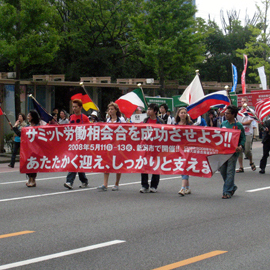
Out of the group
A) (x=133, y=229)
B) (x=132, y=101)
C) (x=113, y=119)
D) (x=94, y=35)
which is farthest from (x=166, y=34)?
(x=133, y=229)

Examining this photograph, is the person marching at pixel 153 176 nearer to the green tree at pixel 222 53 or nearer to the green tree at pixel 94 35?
the green tree at pixel 94 35

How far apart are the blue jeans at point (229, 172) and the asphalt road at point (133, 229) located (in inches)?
9.0

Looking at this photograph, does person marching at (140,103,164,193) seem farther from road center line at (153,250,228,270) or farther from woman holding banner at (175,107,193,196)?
road center line at (153,250,228,270)

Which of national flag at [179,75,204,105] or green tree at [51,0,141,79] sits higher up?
green tree at [51,0,141,79]

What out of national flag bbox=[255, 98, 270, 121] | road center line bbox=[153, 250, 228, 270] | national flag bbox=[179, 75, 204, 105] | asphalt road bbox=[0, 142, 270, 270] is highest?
national flag bbox=[179, 75, 204, 105]

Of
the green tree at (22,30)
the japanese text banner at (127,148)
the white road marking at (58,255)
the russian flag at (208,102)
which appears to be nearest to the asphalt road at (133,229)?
the white road marking at (58,255)

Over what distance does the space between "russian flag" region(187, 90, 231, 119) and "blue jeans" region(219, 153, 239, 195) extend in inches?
62.3

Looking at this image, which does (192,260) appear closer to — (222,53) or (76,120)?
(76,120)

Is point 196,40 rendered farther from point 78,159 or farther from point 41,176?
point 78,159

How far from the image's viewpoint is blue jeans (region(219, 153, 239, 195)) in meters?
9.38

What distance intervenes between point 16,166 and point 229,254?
12.3 m

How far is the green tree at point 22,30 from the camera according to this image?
20.7 metres

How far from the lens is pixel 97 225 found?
23.2 ft

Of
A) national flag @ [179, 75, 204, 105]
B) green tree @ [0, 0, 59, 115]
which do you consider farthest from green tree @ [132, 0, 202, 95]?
national flag @ [179, 75, 204, 105]
